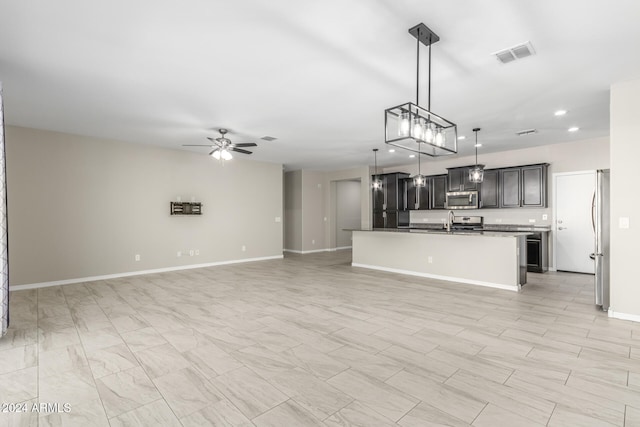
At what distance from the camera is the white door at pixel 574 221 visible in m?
6.36

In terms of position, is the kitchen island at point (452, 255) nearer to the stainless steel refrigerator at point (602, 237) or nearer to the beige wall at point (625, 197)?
the stainless steel refrigerator at point (602, 237)

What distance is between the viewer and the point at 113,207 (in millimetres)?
6219

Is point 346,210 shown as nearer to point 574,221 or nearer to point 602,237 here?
point 574,221

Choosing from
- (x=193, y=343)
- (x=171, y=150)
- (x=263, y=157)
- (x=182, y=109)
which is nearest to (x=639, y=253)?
(x=193, y=343)

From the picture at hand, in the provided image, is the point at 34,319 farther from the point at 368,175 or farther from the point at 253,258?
the point at 368,175

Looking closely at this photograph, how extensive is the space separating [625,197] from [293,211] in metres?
8.17

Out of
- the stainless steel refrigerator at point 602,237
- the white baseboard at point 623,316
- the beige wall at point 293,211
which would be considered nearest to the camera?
the white baseboard at point 623,316

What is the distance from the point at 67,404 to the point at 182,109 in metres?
3.68

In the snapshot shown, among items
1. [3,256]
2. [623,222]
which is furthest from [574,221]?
[3,256]

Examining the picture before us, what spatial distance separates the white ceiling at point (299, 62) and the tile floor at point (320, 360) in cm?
279

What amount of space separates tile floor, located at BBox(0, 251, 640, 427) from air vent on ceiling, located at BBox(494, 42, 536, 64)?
9.13 ft

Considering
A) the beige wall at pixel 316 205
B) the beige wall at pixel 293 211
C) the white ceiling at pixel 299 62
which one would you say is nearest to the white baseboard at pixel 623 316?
the white ceiling at pixel 299 62

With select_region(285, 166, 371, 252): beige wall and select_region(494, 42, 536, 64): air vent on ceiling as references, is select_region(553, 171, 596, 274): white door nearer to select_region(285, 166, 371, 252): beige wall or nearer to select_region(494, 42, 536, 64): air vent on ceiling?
select_region(285, 166, 371, 252): beige wall

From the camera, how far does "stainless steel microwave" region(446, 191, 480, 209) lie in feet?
25.1
